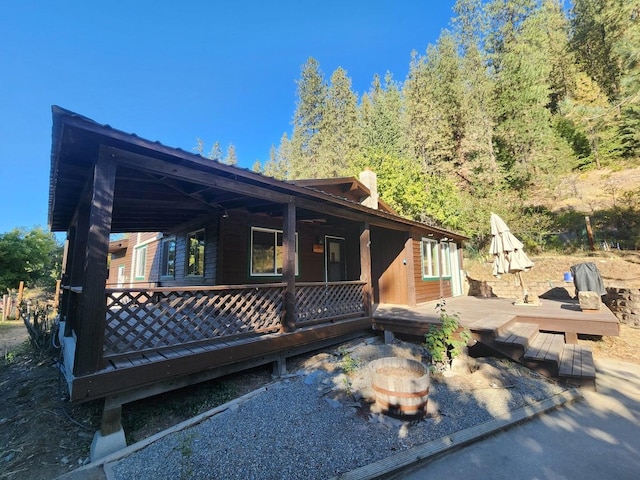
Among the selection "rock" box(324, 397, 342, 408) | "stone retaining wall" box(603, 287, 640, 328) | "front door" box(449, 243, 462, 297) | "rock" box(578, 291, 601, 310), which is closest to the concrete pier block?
"rock" box(324, 397, 342, 408)

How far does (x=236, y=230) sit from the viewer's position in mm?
7098

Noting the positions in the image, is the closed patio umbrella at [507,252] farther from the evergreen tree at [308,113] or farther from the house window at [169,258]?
the evergreen tree at [308,113]

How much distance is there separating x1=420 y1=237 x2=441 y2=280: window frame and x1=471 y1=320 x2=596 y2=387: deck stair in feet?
13.5

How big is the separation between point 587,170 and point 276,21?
71.5ft

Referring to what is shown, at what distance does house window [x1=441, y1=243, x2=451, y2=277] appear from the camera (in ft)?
37.5

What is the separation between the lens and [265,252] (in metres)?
7.64

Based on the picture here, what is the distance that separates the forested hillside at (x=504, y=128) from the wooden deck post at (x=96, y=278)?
1456 centimetres

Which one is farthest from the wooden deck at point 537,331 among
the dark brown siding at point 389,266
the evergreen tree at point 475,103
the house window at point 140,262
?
the evergreen tree at point 475,103

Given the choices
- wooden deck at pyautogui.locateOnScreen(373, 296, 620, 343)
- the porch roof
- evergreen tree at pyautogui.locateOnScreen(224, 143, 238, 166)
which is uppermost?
evergreen tree at pyautogui.locateOnScreen(224, 143, 238, 166)

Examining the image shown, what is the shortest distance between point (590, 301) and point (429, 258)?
174 inches

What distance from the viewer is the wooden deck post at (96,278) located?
9.64ft

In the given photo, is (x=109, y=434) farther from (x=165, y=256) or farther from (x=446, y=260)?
(x=446, y=260)

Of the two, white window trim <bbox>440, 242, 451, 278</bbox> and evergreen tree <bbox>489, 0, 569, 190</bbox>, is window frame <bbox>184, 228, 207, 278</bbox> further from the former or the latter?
evergreen tree <bbox>489, 0, 569, 190</bbox>

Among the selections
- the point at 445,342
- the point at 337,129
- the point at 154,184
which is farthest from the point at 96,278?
the point at 337,129
